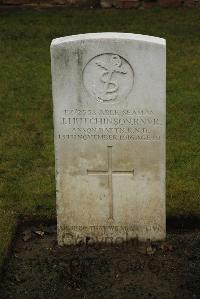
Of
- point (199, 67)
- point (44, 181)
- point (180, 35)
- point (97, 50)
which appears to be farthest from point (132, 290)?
point (180, 35)

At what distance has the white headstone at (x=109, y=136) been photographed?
18.0 ft

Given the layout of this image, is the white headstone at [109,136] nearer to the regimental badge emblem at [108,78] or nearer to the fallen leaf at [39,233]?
the regimental badge emblem at [108,78]

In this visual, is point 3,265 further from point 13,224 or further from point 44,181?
point 44,181

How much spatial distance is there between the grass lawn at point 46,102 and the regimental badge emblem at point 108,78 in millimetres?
1414

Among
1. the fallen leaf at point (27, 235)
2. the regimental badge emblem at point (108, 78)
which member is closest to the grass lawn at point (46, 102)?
the fallen leaf at point (27, 235)

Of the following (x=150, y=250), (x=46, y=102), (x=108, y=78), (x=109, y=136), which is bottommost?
(x=150, y=250)

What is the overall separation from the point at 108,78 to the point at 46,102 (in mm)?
4534

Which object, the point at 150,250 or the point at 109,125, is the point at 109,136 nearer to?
the point at 109,125

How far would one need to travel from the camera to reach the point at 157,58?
5.45 m

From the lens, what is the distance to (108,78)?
18.1 ft

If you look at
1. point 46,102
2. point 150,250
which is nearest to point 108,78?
point 150,250

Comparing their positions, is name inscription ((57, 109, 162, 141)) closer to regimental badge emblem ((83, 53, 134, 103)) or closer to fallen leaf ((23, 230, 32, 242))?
regimental badge emblem ((83, 53, 134, 103))

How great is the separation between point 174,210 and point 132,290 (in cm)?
135

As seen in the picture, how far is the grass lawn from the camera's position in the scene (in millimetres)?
6852
